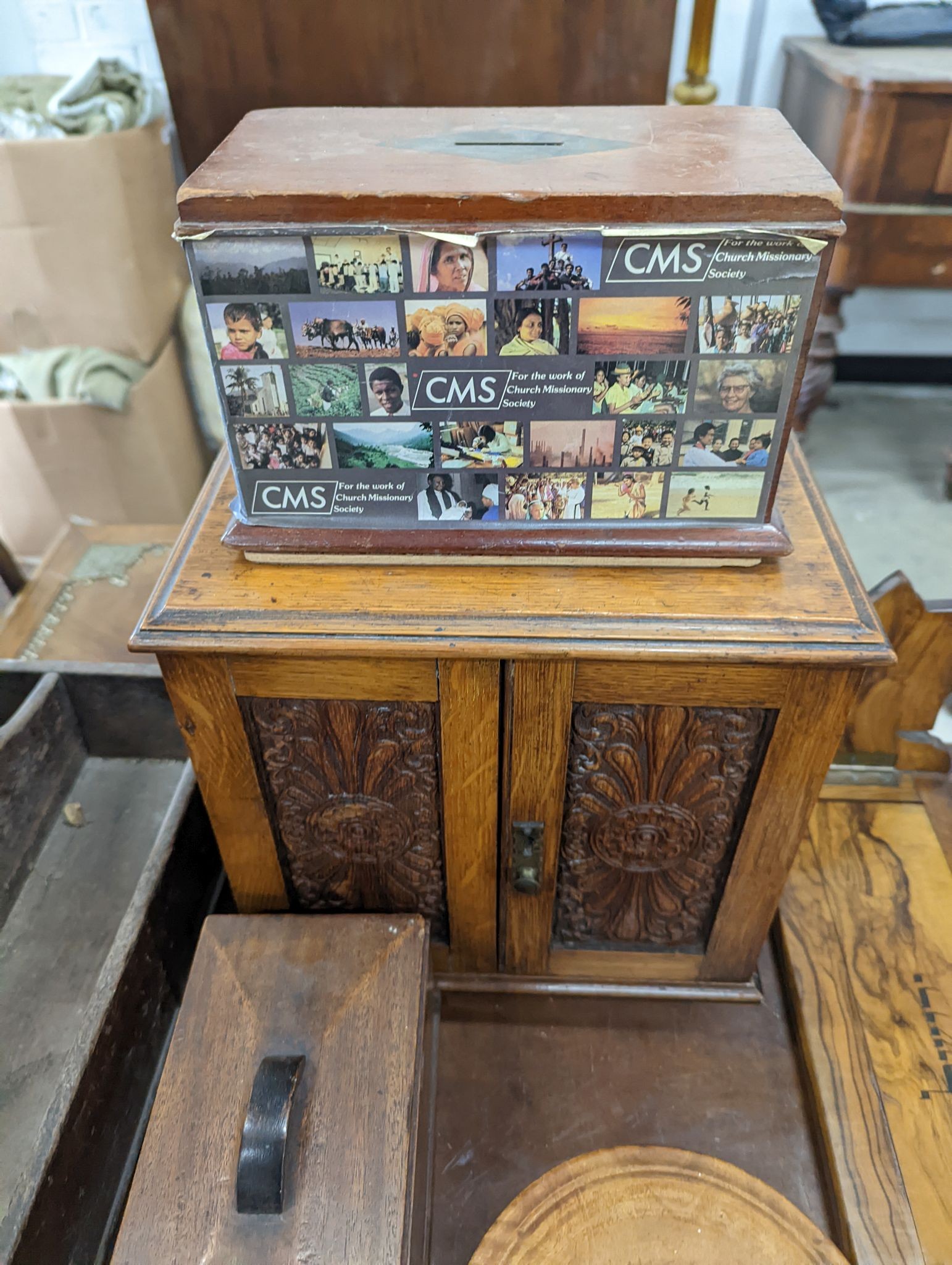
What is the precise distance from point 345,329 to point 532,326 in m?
0.17

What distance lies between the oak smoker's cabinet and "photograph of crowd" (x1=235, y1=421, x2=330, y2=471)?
12cm

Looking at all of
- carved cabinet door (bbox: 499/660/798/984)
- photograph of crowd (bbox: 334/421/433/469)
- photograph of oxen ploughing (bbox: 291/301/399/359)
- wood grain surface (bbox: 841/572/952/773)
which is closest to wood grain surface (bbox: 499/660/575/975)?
carved cabinet door (bbox: 499/660/798/984)

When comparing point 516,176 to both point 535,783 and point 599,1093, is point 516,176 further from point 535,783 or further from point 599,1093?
point 599,1093

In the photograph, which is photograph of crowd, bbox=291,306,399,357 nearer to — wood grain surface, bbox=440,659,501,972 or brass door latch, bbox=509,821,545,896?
wood grain surface, bbox=440,659,501,972

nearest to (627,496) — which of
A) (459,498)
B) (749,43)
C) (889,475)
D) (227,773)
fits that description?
(459,498)

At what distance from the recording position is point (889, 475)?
91.7 inches

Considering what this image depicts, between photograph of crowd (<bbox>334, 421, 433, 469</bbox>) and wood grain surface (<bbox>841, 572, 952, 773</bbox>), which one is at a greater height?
photograph of crowd (<bbox>334, 421, 433, 469</bbox>)

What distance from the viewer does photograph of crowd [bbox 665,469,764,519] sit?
0.86 metres

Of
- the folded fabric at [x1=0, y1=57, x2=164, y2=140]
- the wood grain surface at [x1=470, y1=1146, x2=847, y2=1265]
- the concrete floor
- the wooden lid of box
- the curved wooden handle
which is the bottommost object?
the concrete floor

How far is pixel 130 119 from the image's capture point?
162 cm

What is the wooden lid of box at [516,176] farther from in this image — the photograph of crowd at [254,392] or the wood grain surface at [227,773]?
the wood grain surface at [227,773]

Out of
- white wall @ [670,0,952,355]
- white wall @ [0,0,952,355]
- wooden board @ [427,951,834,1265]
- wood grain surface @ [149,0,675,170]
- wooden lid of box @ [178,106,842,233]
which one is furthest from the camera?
white wall @ [670,0,952,355]

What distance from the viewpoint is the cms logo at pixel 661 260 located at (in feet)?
2.37

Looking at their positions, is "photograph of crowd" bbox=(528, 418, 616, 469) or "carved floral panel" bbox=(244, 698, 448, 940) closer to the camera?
"photograph of crowd" bbox=(528, 418, 616, 469)
